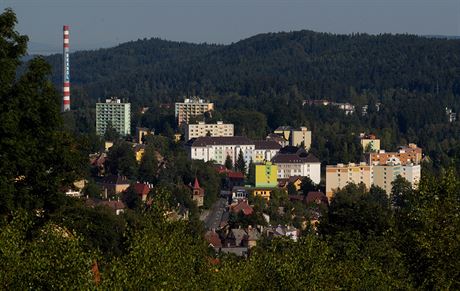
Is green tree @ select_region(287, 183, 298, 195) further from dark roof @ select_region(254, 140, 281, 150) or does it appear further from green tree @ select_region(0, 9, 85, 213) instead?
green tree @ select_region(0, 9, 85, 213)

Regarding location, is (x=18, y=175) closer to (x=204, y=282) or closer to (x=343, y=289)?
(x=204, y=282)

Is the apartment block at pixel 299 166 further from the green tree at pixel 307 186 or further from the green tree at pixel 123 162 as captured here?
the green tree at pixel 123 162

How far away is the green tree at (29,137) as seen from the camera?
11.7m

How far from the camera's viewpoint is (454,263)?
469 inches

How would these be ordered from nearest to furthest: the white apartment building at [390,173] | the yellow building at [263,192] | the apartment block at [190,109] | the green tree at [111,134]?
the yellow building at [263,192], the white apartment building at [390,173], the green tree at [111,134], the apartment block at [190,109]

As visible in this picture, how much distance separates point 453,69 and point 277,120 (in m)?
35.1

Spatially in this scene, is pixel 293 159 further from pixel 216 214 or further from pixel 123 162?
pixel 216 214

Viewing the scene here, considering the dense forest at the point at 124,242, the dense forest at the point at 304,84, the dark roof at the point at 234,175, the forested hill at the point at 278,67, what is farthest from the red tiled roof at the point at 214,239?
the forested hill at the point at 278,67

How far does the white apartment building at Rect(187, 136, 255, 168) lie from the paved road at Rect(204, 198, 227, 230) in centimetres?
1416

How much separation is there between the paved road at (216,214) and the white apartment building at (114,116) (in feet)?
88.0

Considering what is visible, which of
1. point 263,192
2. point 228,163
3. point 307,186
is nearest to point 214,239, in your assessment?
point 263,192

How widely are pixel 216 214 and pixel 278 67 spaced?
272 ft

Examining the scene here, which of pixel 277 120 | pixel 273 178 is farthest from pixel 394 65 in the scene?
pixel 273 178

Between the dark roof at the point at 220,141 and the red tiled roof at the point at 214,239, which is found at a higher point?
the dark roof at the point at 220,141
